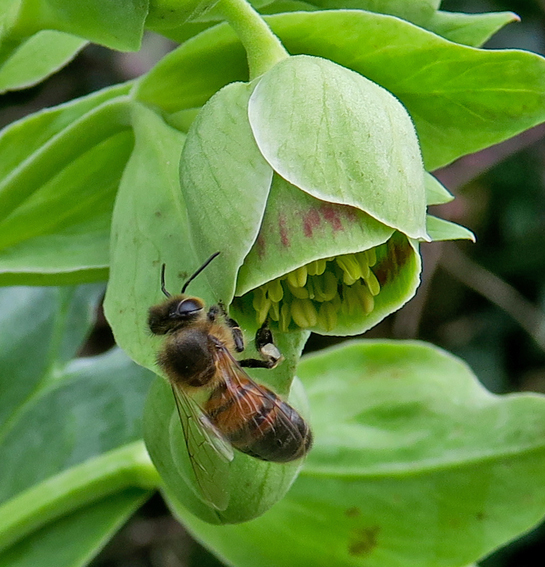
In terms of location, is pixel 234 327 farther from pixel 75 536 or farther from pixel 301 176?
pixel 75 536

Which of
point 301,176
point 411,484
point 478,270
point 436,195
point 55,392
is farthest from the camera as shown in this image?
point 478,270

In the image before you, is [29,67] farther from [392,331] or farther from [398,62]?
[392,331]

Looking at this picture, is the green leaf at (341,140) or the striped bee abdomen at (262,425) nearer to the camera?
the green leaf at (341,140)

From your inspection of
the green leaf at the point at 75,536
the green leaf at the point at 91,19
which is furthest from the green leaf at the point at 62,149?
the green leaf at the point at 75,536

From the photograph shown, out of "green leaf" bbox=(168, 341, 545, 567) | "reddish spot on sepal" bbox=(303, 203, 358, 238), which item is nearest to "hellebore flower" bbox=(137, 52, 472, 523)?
"reddish spot on sepal" bbox=(303, 203, 358, 238)

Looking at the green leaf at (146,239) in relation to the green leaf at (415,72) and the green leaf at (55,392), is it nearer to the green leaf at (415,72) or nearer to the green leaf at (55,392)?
the green leaf at (415,72)

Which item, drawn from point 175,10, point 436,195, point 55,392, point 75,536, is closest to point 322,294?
point 436,195
